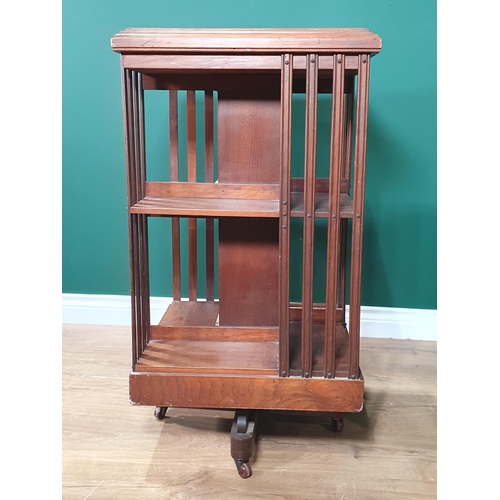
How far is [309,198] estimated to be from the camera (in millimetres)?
1255

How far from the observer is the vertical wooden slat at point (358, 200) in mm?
1194

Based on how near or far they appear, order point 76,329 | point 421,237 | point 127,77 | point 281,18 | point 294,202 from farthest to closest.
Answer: point 76,329 < point 421,237 < point 281,18 < point 294,202 < point 127,77

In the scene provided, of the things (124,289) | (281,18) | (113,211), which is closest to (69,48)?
(113,211)

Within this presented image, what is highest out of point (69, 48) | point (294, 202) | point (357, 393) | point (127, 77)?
point (69, 48)

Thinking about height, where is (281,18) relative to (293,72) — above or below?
above

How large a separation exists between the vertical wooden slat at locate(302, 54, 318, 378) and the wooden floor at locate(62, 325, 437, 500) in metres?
0.27

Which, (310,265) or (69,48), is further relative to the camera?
(69,48)

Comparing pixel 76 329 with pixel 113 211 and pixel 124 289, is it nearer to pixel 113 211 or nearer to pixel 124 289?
pixel 124 289

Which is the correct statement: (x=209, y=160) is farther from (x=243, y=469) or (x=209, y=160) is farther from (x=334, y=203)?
(x=243, y=469)

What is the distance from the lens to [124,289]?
7.40 ft

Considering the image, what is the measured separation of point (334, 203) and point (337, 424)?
2.13ft

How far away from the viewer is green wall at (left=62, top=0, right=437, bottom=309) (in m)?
1.94

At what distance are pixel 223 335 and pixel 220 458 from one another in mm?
314

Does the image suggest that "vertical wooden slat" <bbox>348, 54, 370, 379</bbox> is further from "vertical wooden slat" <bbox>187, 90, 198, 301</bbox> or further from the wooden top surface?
"vertical wooden slat" <bbox>187, 90, 198, 301</bbox>
